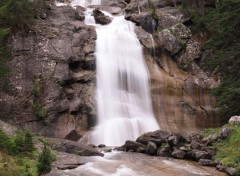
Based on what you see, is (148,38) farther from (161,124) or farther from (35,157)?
(35,157)

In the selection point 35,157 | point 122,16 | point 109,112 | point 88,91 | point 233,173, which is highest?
point 122,16

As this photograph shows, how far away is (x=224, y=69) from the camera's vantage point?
83.5 ft

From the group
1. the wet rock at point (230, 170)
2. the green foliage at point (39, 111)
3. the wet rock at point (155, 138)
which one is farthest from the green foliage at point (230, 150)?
the green foliage at point (39, 111)

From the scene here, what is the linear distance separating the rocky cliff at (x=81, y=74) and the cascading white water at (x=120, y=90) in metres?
0.71

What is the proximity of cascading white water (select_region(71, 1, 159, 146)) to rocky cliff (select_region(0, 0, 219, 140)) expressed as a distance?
71 centimetres

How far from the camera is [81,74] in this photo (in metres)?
28.2

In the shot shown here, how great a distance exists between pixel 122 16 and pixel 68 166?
2489 cm

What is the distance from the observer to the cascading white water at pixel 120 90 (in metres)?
25.5

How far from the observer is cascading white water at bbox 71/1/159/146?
25.5m

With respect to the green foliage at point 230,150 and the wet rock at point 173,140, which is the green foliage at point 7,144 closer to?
the wet rock at point 173,140

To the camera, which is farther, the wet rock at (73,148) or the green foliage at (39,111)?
the green foliage at (39,111)

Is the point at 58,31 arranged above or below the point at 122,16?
below

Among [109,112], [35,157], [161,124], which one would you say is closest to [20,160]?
[35,157]

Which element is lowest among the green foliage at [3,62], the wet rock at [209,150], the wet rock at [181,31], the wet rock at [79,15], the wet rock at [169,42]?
the wet rock at [209,150]
